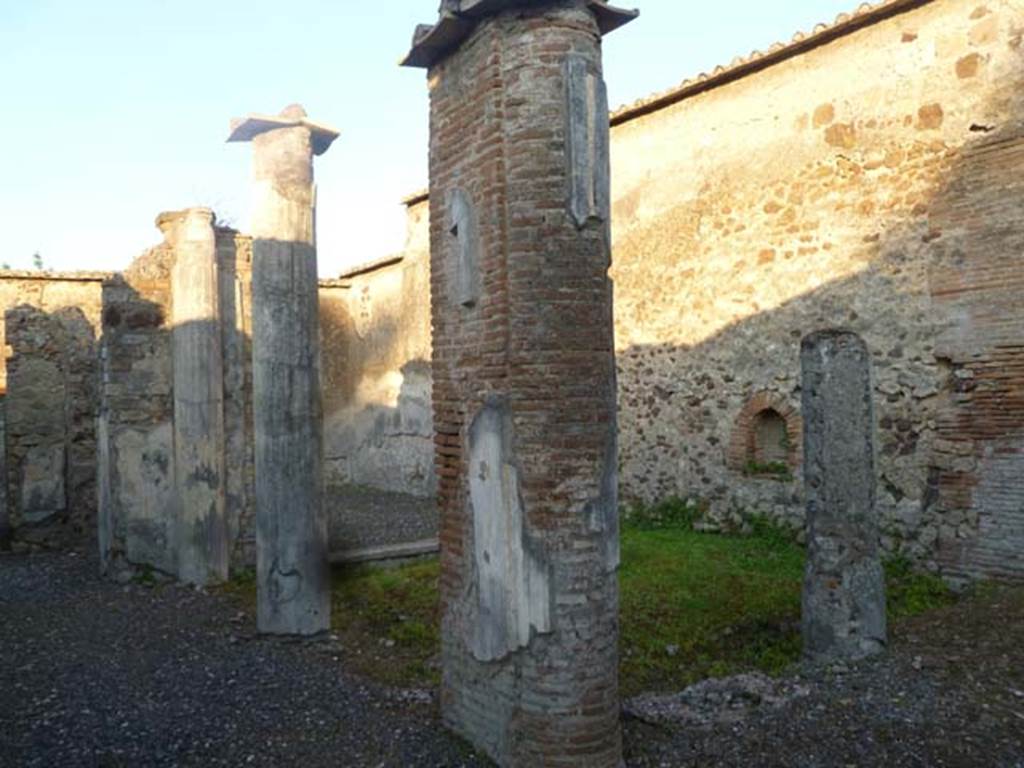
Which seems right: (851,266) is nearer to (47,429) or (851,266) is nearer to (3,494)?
(47,429)

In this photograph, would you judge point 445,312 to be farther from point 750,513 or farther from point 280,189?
point 750,513

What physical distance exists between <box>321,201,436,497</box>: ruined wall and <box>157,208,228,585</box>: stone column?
5.07 meters

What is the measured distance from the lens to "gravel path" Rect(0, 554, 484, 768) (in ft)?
13.5

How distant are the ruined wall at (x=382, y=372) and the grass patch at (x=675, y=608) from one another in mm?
5367

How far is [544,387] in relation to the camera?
3.62 m

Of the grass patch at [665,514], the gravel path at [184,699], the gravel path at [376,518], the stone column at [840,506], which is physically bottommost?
the gravel path at [184,699]

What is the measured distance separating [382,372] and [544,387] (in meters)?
10.9

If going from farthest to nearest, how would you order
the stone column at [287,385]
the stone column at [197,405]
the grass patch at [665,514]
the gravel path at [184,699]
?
the grass patch at [665,514], the stone column at [197,405], the stone column at [287,385], the gravel path at [184,699]

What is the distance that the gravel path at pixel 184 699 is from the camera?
4.12 meters

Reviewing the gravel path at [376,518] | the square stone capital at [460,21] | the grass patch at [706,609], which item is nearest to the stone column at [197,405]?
the gravel path at [376,518]

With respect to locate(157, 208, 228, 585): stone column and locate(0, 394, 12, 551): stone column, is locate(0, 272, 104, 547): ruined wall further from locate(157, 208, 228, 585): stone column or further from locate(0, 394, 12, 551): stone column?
locate(157, 208, 228, 585): stone column

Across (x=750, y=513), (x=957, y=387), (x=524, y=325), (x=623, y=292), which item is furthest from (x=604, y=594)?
(x=623, y=292)

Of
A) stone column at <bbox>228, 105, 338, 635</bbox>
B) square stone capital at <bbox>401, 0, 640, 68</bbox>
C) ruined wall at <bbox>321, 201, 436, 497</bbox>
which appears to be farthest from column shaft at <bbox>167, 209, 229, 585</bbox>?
ruined wall at <bbox>321, 201, 436, 497</bbox>

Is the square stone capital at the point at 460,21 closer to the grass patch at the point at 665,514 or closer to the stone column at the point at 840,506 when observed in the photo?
the stone column at the point at 840,506
